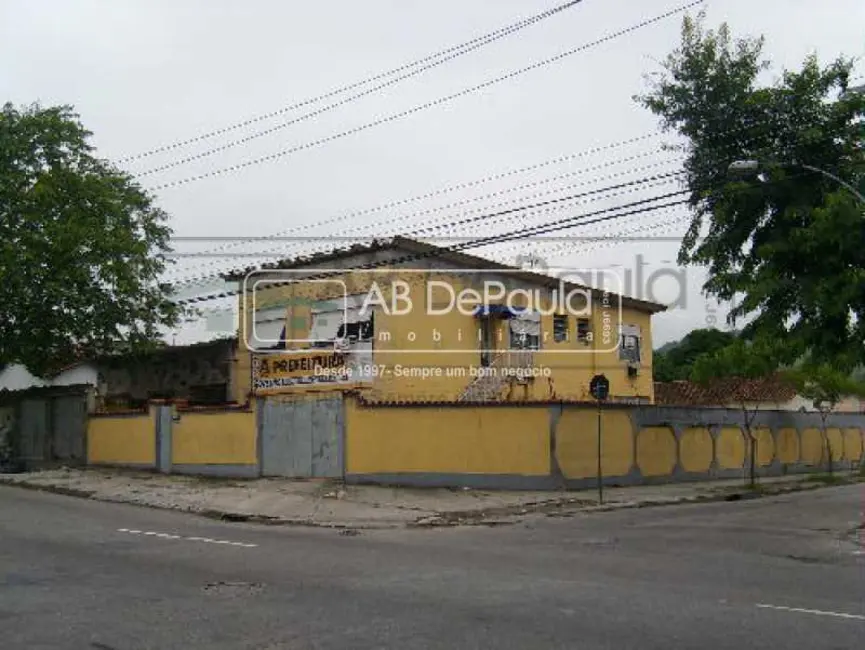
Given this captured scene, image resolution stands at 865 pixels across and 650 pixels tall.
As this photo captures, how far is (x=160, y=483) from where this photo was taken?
25641 mm

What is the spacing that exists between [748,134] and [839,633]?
14482 millimetres

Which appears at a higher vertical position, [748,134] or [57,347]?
[748,134]

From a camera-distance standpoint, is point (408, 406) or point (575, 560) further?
point (408, 406)

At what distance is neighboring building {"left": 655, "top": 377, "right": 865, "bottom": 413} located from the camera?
39.7m

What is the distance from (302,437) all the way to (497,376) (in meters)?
7.62

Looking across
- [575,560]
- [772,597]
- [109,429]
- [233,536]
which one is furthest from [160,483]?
[772,597]

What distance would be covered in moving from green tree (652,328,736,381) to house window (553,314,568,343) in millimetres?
22939

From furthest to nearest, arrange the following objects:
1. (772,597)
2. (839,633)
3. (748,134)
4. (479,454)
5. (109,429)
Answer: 1. (109,429)
2. (479,454)
3. (748,134)
4. (772,597)
5. (839,633)

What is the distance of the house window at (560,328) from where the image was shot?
110ft

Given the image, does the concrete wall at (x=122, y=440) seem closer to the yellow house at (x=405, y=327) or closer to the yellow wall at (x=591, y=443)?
the yellow house at (x=405, y=327)

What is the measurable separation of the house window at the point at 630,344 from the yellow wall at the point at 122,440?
19.0m

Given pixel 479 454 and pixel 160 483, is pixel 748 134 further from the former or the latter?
pixel 160 483

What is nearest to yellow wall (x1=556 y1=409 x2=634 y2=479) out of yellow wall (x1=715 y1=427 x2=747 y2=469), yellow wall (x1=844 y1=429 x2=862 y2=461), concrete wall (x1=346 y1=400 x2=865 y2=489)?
concrete wall (x1=346 y1=400 x2=865 y2=489)

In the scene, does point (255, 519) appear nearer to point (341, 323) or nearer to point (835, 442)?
point (341, 323)
